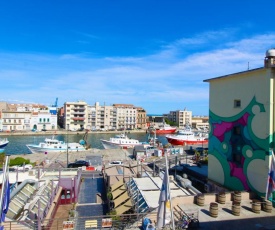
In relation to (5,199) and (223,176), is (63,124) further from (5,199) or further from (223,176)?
(5,199)

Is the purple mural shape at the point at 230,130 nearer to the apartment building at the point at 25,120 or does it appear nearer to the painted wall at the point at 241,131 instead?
the painted wall at the point at 241,131

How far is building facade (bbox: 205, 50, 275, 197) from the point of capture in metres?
15.2

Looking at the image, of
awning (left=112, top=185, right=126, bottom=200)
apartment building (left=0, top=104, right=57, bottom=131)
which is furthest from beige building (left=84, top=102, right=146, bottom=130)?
awning (left=112, top=185, right=126, bottom=200)

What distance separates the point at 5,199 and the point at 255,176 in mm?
13235

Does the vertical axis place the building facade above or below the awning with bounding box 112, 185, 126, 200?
above

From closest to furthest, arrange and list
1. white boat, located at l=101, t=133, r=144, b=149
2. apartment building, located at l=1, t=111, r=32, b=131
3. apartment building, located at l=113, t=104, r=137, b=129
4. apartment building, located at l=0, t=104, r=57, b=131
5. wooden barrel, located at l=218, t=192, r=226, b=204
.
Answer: wooden barrel, located at l=218, t=192, r=226, b=204 < white boat, located at l=101, t=133, r=144, b=149 < apartment building, located at l=1, t=111, r=32, b=131 < apartment building, located at l=0, t=104, r=57, b=131 < apartment building, located at l=113, t=104, r=137, b=129

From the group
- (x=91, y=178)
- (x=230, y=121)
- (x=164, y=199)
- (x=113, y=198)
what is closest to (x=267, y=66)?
(x=230, y=121)

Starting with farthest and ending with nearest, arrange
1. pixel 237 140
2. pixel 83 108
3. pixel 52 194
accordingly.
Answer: pixel 83 108, pixel 237 140, pixel 52 194

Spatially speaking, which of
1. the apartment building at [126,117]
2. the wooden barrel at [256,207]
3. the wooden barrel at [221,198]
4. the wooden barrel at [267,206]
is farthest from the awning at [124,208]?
the apartment building at [126,117]

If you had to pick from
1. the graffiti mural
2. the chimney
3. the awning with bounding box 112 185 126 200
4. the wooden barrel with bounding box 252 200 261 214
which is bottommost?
the awning with bounding box 112 185 126 200

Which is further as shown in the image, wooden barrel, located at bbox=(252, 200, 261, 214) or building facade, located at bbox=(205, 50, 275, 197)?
building facade, located at bbox=(205, 50, 275, 197)

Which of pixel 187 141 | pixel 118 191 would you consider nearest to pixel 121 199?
pixel 118 191

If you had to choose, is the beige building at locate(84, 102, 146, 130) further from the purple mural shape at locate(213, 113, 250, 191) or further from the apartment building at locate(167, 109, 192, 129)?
the purple mural shape at locate(213, 113, 250, 191)

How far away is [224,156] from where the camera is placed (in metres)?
19.0
